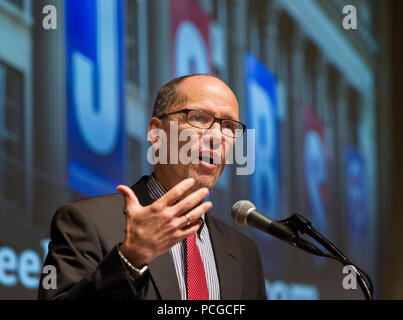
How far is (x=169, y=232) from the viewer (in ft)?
4.70

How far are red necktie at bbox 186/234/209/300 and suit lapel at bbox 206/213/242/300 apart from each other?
0.25ft

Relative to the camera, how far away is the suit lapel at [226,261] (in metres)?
2.00

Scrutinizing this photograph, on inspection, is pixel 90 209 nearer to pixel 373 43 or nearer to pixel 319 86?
pixel 319 86

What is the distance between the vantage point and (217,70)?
3.79 meters

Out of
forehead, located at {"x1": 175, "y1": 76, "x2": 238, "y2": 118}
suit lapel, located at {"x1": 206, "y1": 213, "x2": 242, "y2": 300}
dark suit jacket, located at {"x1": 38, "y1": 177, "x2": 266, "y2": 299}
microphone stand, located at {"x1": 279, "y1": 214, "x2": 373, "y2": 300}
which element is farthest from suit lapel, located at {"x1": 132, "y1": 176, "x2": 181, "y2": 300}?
forehead, located at {"x1": 175, "y1": 76, "x2": 238, "y2": 118}

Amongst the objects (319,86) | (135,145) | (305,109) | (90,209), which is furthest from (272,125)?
(90,209)

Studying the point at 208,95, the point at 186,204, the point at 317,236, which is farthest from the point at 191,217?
the point at 208,95

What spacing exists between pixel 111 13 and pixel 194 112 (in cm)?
125

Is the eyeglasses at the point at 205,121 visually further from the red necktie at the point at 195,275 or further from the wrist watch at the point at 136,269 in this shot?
the wrist watch at the point at 136,269

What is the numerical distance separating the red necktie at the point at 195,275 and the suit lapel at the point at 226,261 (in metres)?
0.08

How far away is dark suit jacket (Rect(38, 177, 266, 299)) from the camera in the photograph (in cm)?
147

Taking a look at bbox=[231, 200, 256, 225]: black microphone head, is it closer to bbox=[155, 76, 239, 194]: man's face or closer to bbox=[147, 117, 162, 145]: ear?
bbox=[155, 76, 239, 194]: man's face

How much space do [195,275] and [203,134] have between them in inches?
17.3

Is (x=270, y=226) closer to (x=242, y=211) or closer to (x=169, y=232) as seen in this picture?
(x=242, y=211)
